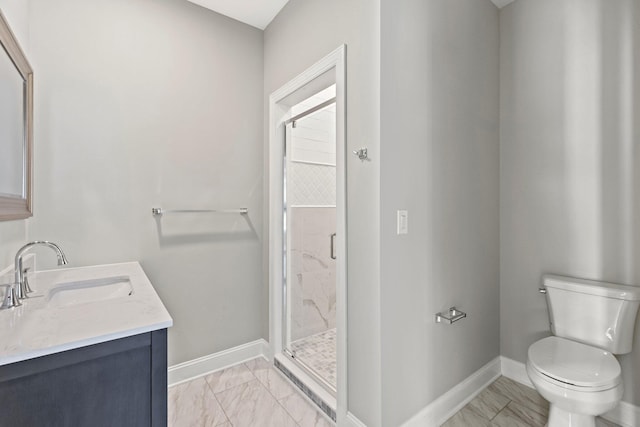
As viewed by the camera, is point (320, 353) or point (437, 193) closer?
point (437, 193)

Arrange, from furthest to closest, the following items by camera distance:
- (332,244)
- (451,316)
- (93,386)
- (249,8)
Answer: (332,244)
(249,8)
(451,316)
(93,386)

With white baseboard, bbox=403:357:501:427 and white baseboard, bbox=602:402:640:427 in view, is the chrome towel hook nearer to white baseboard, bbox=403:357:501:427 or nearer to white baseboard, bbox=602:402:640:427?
white baseboard, bbox=403:357:501:427

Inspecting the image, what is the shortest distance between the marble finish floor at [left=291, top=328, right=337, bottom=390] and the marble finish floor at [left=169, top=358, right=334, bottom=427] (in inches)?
8.9

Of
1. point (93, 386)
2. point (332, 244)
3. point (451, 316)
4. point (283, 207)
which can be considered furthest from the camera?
point (332, 244)

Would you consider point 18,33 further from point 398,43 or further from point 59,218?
point 398,43

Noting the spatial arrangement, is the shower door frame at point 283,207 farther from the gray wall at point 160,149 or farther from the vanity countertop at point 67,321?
the vanity countertop at point 67,321

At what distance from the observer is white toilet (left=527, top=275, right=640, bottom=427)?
1308 mm

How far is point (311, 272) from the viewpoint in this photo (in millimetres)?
2660

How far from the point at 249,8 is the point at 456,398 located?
A: 2936 millimetres

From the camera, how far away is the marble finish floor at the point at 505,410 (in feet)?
5.46

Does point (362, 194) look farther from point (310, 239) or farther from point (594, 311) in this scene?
point (594, 311)

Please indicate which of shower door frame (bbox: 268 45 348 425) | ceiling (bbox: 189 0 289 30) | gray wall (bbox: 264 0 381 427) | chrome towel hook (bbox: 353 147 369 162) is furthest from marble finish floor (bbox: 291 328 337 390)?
ceiling (bbox: 189 0 289 30)

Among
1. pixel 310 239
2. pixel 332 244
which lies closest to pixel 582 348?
pixel 332 244

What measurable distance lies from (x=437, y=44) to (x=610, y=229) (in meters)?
1.45
